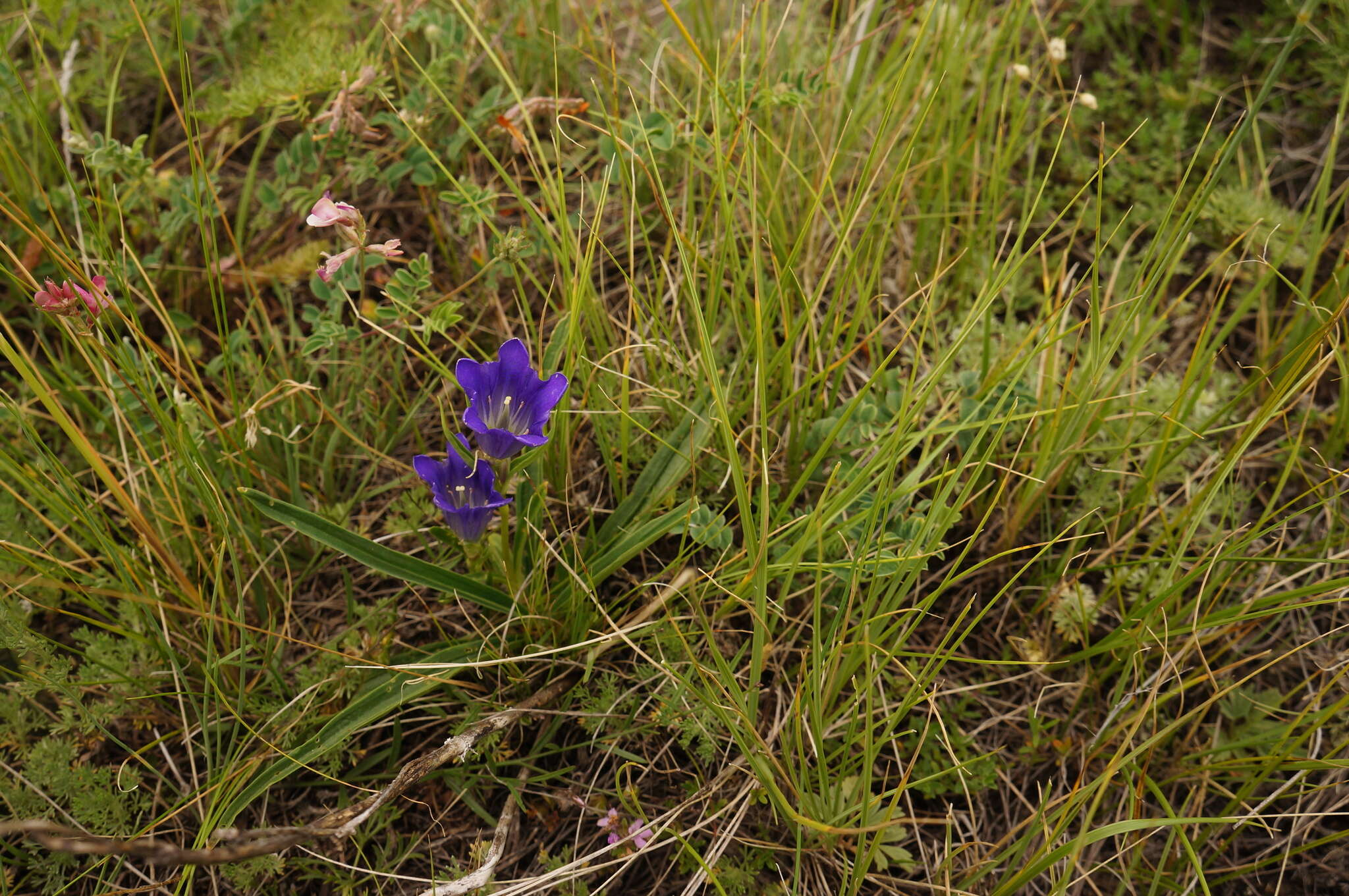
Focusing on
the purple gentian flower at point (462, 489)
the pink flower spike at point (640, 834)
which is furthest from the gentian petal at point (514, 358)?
the pink flower spike at point (640, 834)

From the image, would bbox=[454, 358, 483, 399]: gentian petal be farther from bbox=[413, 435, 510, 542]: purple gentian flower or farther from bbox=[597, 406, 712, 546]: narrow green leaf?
bbox=[597, 406, 712, 546]: narrow green leaf

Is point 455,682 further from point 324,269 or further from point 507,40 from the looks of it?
point 507,40

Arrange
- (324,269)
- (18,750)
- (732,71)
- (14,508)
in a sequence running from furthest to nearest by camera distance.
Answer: (732,71), (14,508), (18,750), (324,269)

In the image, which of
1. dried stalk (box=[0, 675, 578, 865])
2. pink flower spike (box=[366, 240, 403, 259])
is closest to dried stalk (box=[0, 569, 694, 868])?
dried stalk (box=[0, 675, 578, 865])

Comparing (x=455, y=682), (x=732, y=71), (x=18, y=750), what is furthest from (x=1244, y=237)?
(x=18, y=750)

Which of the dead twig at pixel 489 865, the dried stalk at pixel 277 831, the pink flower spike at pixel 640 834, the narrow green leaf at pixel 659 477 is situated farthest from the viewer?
the narrow green leaf at pixel 659 477

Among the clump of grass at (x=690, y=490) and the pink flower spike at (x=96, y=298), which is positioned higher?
the pink flower spike at (x=96, y=298)

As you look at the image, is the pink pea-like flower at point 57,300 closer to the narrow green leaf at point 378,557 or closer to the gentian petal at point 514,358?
the narrow green leaf at point 378,557

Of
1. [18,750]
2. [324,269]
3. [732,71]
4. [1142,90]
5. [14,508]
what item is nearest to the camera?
[324,269]
